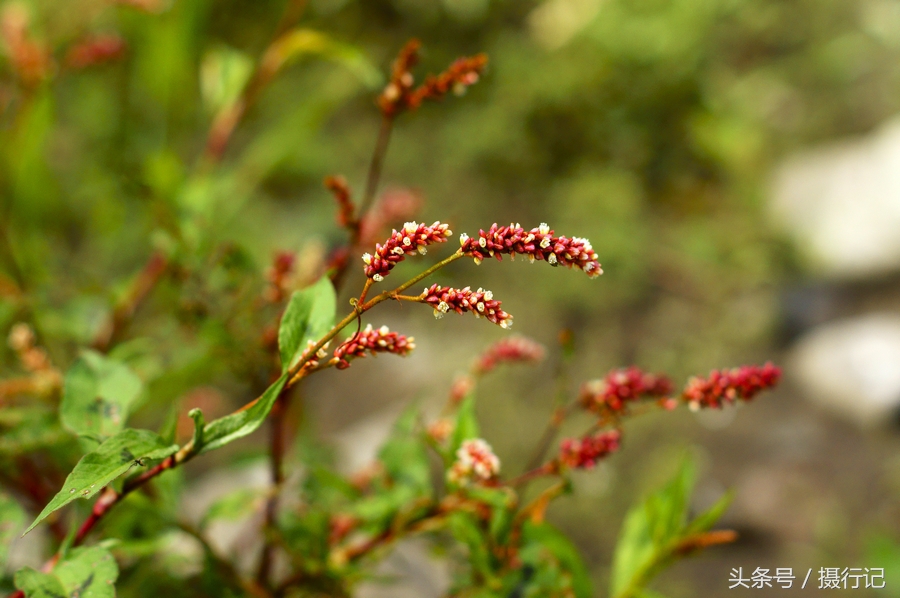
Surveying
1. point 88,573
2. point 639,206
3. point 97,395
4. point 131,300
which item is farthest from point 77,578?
point 639,206

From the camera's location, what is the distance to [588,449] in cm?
49

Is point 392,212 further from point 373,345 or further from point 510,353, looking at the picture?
point 373,345

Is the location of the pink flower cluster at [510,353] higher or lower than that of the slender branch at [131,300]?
lower

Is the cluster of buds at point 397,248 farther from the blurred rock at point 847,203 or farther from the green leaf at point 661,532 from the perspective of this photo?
the blurred rock at point 847,203

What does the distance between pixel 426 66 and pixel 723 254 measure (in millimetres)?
1283

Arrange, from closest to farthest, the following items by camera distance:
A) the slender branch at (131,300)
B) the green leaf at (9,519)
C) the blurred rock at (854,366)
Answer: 1. the green leaf at (9,519)
2. the slender branch at (131,300)
3. the blurred rock at (854,366)

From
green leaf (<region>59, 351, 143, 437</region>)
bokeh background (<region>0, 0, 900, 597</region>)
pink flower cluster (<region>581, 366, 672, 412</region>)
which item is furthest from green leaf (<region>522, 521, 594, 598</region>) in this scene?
bokeh background (<region>0, 0, 900, 597</region>)

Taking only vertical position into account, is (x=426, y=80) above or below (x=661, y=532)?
above

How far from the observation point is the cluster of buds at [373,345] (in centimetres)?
38

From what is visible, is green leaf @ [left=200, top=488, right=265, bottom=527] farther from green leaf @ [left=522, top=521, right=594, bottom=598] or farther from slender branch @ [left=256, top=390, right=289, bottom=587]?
green leaf @ [left=522, top=521, right=594, bottom=598]

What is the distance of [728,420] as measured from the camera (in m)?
2.14

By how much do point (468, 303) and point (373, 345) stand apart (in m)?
0.06

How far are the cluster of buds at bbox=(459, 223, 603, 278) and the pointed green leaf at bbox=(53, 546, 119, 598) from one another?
299 mm

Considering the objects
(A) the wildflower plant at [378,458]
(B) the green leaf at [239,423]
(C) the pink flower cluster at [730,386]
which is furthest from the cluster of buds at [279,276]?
(C) the pink flower cluster at [730,386]
